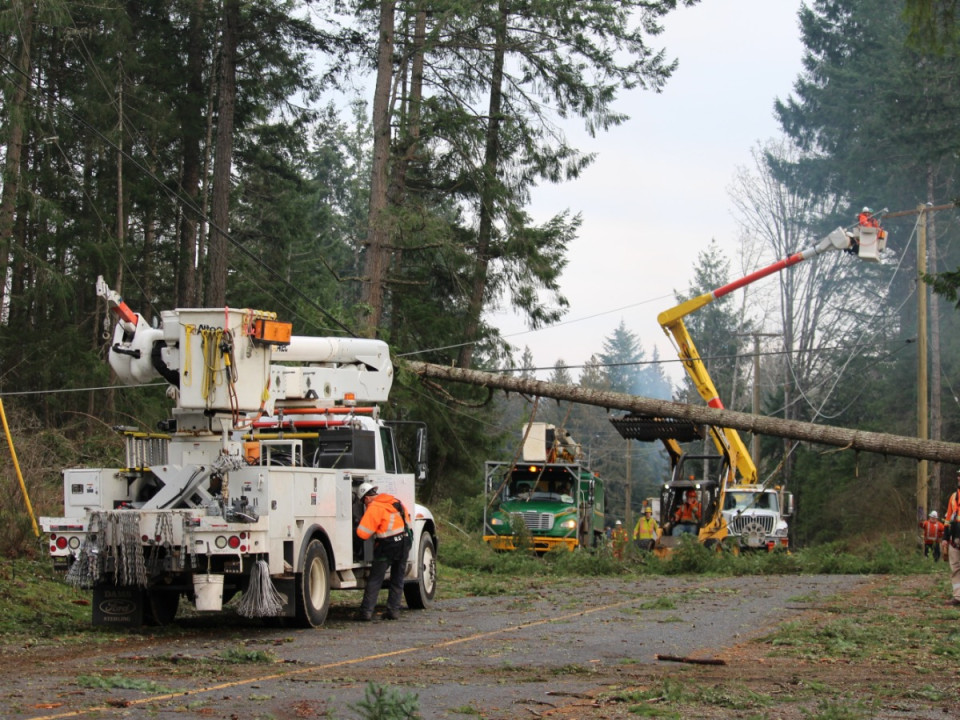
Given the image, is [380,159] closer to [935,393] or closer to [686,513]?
[686,513]

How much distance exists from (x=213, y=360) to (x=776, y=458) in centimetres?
4843

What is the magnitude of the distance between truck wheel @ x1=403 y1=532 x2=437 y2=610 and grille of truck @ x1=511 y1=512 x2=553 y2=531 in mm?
15177

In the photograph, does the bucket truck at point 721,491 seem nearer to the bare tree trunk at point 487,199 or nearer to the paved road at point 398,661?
the bare tree trunk at point 487,199

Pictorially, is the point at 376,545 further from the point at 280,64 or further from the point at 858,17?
the point at 858,17

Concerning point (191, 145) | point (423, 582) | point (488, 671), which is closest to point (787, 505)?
point (191, 145)

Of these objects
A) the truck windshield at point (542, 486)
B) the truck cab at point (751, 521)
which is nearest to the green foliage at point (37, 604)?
the truck windshield at point (542, 486)

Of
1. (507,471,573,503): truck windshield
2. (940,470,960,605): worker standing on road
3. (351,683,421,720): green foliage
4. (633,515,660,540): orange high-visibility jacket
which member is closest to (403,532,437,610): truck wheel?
(940,470,960,605): worker standing on road

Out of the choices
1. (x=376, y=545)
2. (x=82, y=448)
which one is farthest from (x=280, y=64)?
(x=376, y=545)

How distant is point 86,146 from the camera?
36.4 metres

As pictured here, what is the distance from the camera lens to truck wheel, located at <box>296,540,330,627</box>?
14.1 m

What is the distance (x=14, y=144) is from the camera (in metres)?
28.8

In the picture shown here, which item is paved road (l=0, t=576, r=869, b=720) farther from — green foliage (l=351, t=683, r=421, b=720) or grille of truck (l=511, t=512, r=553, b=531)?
grille of truck (l=511, t=512, r=553, b=531)

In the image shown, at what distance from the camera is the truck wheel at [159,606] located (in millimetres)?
14453

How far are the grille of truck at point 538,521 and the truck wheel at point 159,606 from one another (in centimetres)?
1916
